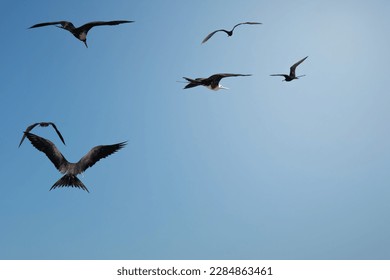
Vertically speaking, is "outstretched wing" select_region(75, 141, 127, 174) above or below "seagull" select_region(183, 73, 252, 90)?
below

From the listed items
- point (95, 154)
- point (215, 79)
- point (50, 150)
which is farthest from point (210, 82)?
point (50, 150)

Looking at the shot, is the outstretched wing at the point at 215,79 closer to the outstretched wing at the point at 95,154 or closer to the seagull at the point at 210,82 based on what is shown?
the seagull at the point at 210,82

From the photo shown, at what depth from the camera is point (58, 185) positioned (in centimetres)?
1534

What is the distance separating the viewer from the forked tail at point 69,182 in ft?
50.4

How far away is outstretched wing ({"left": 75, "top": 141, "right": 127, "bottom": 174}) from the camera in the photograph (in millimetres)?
16016

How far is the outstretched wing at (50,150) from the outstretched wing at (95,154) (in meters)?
0.51

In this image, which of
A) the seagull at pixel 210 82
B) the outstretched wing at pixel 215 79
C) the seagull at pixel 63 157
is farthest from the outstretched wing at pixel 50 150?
the outstretched wing at pixel 215 79

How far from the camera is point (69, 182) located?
15.5 metres

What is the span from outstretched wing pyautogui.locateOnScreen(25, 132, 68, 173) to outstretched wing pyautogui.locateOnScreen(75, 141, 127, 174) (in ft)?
1.69

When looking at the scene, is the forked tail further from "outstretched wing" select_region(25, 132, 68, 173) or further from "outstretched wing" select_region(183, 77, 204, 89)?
"outstretched wing" select_region(183, 77, 204, 89)

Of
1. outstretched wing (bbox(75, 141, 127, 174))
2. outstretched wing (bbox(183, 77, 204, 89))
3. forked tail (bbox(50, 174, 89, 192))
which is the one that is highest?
outstretched wing (bbox(183, 77, 204, 89))

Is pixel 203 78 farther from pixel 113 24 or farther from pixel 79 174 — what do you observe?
pixel 79 174

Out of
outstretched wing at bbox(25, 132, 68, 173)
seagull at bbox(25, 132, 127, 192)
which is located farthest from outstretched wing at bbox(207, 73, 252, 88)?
outstretched wing at bbox(25, 132, 68, 173)
